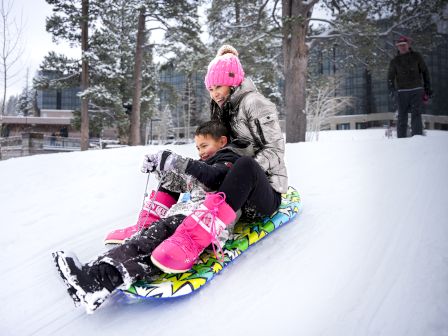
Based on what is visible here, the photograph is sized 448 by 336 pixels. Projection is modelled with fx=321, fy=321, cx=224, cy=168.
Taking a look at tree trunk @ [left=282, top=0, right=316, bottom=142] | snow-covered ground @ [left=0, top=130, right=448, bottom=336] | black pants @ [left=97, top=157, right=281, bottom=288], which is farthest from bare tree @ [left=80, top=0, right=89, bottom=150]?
black pants @ [left=97, top=157, right=281, bottom=288]

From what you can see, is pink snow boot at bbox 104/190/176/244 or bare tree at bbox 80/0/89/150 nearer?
pink snow boot at bbox 104/190/176/244

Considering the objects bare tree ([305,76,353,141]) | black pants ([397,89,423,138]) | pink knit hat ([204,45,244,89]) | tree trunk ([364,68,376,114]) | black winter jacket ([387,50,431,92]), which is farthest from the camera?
tree trunk ([364,68,376,114])

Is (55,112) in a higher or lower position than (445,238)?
higher

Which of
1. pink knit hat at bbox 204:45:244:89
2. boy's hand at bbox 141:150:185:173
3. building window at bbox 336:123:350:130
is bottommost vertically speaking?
boy's hand at bbox 141:150:185:173

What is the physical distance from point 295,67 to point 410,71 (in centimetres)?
262

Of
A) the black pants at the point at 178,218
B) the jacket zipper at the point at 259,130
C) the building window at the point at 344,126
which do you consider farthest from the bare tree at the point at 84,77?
the building window at the point at 344,126

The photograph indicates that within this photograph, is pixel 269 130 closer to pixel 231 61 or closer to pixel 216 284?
pixel 231 61

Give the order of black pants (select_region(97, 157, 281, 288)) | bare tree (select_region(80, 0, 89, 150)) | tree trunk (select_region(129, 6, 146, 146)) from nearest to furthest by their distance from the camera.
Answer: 1. black pants (select_region(97, 157, 281, 288))
2. tree trunk (select_region(129, 6, 146, 146))
3. bare tree (select_region(80, 0, 89, 150))

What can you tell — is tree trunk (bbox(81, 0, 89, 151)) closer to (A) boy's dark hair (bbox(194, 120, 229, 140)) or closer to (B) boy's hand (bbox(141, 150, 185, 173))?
(A) boy's dark hair (bbox(194, 120, 229, 140))

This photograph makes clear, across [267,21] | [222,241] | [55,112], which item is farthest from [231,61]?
[55,112]

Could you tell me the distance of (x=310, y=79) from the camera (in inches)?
602

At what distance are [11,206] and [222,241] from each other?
226 cm

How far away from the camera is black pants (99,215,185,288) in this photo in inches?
49.8

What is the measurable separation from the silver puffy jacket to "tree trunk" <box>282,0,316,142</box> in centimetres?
563
